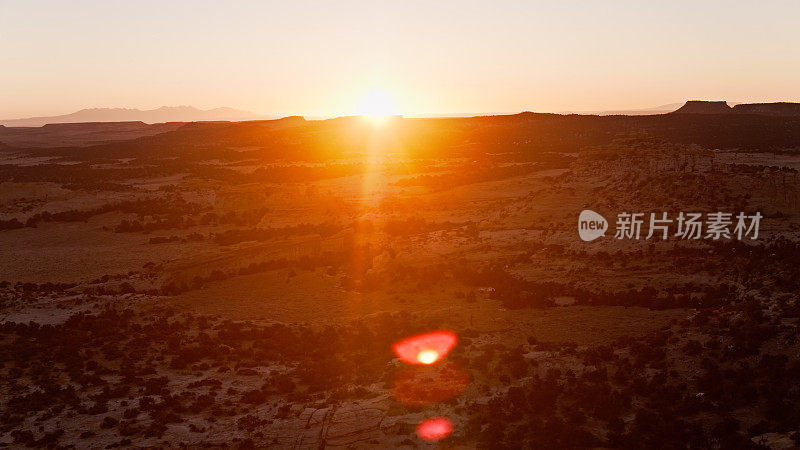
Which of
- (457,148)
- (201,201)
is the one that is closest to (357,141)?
(457,148)

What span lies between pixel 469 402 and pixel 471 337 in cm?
494

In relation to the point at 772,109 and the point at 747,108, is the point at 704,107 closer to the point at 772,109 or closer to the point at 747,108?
the point at 747,108

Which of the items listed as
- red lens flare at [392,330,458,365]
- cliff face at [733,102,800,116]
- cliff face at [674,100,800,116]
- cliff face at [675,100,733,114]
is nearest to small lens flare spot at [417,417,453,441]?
red lens flare at [392,330,458,365]

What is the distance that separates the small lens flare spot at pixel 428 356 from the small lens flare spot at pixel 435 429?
3.50 meters

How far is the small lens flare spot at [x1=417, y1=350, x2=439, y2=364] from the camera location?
18.9 m

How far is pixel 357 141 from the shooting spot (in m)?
115

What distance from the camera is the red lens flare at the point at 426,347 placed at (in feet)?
62.8

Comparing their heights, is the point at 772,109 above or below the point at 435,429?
above

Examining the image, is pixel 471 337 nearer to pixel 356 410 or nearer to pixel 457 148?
pixel 356 410

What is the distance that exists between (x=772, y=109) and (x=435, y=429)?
5822 inches

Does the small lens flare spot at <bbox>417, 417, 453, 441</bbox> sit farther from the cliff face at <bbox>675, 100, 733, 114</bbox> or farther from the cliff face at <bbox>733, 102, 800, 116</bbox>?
the cliff face at <bbox>675, 100, 733, 114</bbox>

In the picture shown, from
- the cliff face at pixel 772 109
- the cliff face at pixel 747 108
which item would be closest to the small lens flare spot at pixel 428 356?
the cliff face at pixel 747 108

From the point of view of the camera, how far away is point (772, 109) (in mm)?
131125

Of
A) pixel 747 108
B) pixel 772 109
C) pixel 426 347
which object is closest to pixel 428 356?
pixel 426 347
